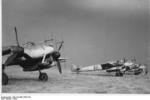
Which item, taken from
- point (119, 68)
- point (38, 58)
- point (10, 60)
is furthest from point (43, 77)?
point (119, 68)

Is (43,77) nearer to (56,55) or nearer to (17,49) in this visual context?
(56,55)

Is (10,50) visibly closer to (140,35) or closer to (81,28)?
(81,28)

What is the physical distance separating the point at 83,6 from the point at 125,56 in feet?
3.64

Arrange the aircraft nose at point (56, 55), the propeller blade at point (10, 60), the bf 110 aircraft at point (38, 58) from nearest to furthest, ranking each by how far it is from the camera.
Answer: the propeller blade at point (10, 60), the bf 110 aircraft at point (38, 58), the aircraft nose at point (56, 55)

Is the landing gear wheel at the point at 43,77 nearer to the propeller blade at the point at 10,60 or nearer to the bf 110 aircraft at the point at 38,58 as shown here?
the bf 110 aircraft at the point at 38,58

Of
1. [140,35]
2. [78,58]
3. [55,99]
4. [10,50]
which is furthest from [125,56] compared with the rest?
[10,50]

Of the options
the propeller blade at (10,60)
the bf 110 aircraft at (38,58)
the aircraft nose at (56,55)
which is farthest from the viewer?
the aircraft nose at (56,55)

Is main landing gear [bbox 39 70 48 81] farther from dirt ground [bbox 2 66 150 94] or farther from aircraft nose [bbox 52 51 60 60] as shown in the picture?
aircraft nose [bbox 52 51 60 60]

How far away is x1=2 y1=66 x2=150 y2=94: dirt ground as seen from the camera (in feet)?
13.9

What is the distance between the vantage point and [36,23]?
14.4 ft

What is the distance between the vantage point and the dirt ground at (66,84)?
423cm

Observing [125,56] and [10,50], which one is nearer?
[10,50]

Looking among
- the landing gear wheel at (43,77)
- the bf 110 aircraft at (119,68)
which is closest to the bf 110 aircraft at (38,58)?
the landing gear wheel at (43,77)

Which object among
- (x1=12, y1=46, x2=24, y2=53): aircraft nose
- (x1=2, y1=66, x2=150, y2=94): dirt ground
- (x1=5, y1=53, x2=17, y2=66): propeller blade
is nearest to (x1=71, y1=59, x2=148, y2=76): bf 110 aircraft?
(x1=2, y1=66, x2=150, y2=94): dirt ground
